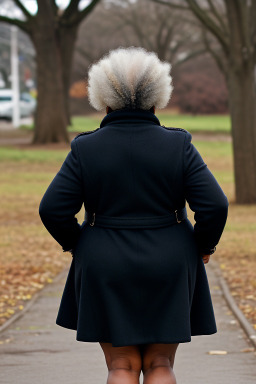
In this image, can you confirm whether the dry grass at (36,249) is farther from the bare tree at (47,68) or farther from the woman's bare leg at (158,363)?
the bare tree at (47,68)

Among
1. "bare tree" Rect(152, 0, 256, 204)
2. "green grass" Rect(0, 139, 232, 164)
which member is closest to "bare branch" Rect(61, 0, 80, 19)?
"green grass" Rect(0, 139, 232, 164)

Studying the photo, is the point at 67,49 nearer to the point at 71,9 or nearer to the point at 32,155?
the point at 71,9

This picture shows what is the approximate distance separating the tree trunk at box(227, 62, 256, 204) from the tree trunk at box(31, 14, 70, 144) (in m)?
15.1

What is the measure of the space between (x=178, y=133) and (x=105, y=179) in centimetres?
38

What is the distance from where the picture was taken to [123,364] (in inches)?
156

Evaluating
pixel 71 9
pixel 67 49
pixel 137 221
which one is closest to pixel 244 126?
pixel 137 221

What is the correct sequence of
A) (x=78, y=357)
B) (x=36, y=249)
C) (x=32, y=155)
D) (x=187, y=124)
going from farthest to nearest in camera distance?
(x=187, y=124) → (x=32, y=155) → (x=36, y=249) → (x=78, y=357)

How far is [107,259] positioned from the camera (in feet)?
12.9

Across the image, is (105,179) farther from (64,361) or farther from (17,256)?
(17,256)

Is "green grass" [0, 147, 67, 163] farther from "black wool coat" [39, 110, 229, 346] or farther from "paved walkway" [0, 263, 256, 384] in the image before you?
"black wool coat" [39, 110, 229, 346]

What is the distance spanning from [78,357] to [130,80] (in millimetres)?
2917

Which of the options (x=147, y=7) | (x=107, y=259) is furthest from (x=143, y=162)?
(x=147, y=7)

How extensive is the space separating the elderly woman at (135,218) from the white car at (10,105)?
56.7 m

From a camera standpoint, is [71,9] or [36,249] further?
[71,9]
